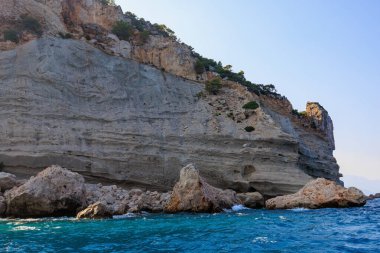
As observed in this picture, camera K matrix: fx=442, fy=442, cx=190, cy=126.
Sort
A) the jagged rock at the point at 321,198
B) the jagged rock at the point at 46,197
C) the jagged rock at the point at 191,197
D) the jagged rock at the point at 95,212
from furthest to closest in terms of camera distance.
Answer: the jagged rock at the point at 321,198 < the jagged rock at the point at 191,197 < the jagged rock at the point at 46,197 < the jagged rock at the point at 95,212

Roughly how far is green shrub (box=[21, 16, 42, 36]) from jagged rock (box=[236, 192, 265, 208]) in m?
21.9

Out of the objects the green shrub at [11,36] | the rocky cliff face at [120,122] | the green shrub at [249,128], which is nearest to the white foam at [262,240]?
the rocky cliff face at [120,122]

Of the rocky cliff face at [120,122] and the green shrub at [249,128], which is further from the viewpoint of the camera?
the green shrub at [249,128]

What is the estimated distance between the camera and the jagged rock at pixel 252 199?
30719 millimetres

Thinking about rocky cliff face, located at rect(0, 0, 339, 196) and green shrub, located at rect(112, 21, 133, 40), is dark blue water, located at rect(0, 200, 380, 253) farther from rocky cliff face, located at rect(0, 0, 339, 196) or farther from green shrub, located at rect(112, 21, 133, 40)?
green shrub, located at rect(112, 21, 133, 40)

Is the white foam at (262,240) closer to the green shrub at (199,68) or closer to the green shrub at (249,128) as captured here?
the green shrub at (249,128)

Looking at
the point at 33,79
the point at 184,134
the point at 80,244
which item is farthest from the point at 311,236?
the point at 33,79

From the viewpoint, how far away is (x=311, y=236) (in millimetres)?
14797

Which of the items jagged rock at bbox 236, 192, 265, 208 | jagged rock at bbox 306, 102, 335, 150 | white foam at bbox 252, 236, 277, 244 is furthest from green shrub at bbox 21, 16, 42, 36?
jagged rock at bbox 306, 102, 335, 150

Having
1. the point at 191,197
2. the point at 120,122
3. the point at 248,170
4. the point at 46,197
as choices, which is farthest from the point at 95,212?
the point at 248,170

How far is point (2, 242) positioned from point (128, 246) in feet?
13.9

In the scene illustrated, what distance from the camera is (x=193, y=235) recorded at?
607 inches

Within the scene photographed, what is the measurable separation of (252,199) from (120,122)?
38.4 ft

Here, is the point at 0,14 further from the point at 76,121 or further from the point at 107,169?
the point at 107,169
